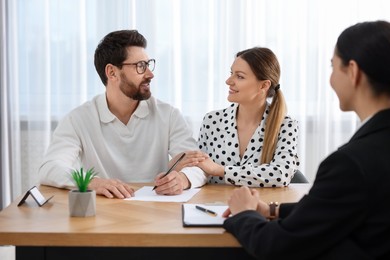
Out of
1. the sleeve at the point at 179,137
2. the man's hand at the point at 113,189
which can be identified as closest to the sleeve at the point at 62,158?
the man's hand at the point at 113,189

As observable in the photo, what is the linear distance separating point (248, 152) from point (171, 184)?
60 cm

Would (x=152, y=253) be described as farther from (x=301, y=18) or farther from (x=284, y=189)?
(x=301, y=18)

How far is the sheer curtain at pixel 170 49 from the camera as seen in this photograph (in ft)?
13.2

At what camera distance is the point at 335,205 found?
4.42 ft

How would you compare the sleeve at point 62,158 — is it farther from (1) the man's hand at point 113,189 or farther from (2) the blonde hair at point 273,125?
(2) the blonde hair at point 273,125

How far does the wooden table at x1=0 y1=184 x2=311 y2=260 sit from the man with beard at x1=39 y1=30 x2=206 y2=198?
73 centimetres

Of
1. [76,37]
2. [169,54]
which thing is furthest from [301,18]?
[76,37]

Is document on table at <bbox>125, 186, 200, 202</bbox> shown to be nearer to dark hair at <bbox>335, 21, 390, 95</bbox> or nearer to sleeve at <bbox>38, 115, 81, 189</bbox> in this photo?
sleeve at <bbox>38, 115, 81, 189</bbox>

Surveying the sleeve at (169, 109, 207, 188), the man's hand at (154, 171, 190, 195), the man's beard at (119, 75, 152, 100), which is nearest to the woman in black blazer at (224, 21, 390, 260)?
A: the man's hand at (154, 171, 190, 195)

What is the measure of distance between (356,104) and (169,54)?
8.85 ft

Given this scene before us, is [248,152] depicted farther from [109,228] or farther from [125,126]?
[109,228]

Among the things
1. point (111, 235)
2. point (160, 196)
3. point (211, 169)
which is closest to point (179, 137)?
point (211, 169)

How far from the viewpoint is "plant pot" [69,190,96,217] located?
5.92 ft

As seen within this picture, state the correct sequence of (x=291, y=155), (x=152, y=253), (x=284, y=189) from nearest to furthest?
(x=152, y=253) < (x=284, y=189) < (x=291, y=155)
